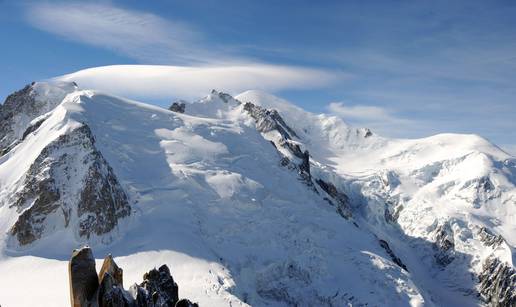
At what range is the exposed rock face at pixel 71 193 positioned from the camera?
90875 mm

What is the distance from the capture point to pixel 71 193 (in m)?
94.8

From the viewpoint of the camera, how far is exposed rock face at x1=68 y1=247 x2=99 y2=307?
28906mm

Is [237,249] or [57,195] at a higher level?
[57,195]

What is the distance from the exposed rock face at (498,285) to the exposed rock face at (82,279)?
17345 centimetres

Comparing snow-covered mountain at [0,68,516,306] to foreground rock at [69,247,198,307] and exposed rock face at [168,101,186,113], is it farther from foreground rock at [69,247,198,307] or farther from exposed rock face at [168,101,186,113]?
exposed rock face at [168,101,186,113]

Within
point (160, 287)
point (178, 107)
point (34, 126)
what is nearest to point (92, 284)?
point (160, 287)

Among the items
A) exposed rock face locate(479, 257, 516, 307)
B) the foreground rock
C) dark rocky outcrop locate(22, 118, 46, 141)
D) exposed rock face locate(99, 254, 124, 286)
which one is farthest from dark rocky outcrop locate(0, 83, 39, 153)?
exposed rock face locate(479, 257, 516, 307)

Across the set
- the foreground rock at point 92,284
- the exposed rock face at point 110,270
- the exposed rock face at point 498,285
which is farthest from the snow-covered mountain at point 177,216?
the exposed rock face at point 498,285

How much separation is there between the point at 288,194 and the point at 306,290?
1120 inches

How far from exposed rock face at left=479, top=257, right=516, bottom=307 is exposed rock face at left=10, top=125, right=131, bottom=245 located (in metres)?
132

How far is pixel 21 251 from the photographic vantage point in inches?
3430

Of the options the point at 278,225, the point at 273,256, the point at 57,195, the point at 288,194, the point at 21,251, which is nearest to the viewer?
the point at 21,251

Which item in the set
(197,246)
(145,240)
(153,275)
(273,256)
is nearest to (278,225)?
(273,256)

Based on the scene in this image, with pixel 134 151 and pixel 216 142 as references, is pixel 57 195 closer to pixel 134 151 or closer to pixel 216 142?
pixel 134 151
